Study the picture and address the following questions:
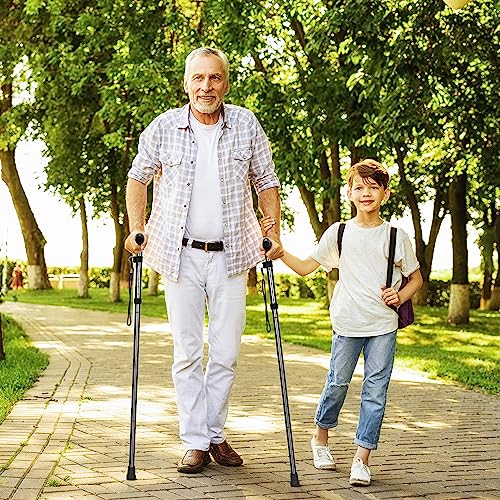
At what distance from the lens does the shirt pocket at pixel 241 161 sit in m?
6.48

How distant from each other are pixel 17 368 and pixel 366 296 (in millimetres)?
6002

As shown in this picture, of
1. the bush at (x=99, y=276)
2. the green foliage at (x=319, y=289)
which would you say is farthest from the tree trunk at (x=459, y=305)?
the bush at (x=99, y=276)

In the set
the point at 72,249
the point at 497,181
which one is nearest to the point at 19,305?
the point at 497,181

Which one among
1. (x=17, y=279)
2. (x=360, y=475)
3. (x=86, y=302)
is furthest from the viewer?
(x=17, y=279)

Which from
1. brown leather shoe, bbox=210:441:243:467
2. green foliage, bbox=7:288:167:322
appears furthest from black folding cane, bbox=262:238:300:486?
green foliage, bbox=7:288:167:322

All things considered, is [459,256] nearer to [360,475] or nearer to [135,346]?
[135,346]

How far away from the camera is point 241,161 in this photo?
6496 millimetres

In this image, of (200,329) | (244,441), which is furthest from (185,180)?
(244,441)

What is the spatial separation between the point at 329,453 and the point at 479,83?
11.8m

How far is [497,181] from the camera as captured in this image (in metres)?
22.2

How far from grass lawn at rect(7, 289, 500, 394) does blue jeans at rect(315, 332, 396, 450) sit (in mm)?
5090

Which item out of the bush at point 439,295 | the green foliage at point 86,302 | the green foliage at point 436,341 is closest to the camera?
the green foliage at point 436,341

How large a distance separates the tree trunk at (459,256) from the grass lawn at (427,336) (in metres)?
0.32

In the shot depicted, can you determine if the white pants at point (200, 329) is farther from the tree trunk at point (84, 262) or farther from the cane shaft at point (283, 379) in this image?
the tree trunk at point (84, 262)
